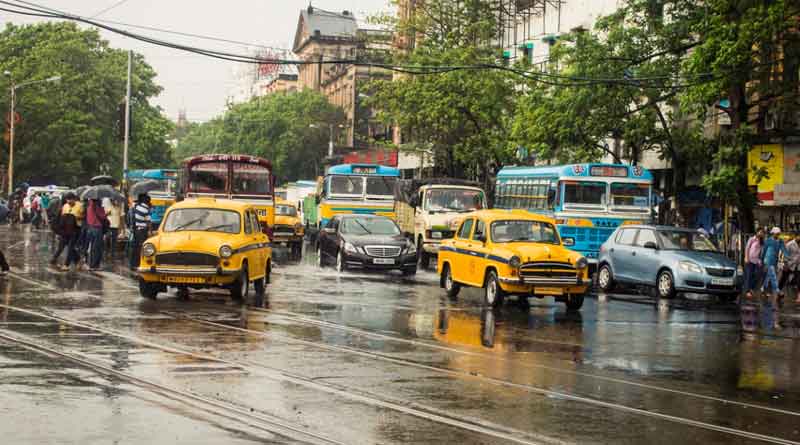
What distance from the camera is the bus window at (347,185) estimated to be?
40594 mm

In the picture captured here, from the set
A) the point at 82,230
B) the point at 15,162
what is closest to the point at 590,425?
the point at 82,230

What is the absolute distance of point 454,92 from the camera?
52125 millimetres

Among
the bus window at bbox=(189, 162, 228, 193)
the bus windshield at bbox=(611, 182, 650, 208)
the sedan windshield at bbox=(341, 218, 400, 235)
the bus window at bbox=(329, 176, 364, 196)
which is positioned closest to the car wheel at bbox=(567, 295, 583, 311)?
the bus windshield at bbox=(611, 182, 650, 208)

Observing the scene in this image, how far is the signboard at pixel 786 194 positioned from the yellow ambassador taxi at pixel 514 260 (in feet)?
48.2

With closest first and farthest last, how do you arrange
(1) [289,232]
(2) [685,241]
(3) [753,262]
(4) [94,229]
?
(2) [685,241] < (4) [94,229] < (3) [753,262] < (1) [289,232]

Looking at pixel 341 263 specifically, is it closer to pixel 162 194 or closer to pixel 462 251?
pixel 462 251

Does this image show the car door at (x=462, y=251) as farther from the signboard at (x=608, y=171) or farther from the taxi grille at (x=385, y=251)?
the signboard at (x=608, y=171)

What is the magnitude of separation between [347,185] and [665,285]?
653 inches

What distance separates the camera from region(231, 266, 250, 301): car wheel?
20.8 meters

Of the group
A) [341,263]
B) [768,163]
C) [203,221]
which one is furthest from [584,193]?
[203,221]

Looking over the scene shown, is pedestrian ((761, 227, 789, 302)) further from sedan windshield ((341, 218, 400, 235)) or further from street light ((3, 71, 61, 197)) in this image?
street light ((3, 71, 61, 197))

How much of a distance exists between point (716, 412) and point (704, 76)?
21405mm

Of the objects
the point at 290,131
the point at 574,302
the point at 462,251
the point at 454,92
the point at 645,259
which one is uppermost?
the point at 290,131

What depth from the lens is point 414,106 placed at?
176 ft
